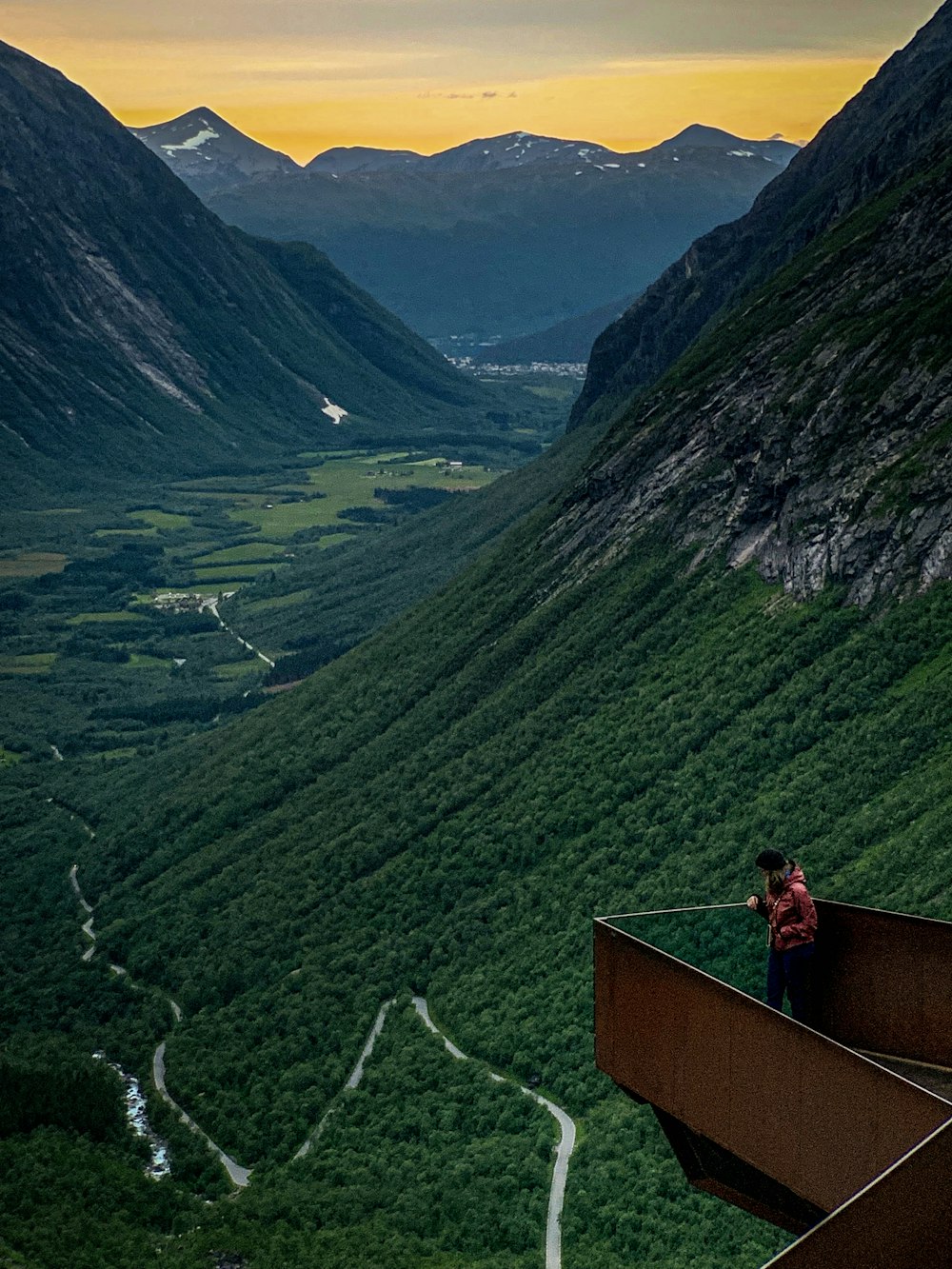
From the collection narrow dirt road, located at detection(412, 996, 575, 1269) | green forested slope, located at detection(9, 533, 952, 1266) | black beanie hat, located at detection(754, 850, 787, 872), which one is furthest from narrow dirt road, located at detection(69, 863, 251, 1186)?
black beanie hat, located at detection(754, 850, 787, 872)

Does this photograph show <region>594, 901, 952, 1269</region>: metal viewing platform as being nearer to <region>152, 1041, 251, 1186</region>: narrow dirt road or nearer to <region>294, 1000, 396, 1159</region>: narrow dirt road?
<region>152, 1041, 251, 1186</region>: narrow dirt road

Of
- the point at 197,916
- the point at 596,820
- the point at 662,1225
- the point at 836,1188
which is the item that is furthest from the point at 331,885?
the point at 836,1188

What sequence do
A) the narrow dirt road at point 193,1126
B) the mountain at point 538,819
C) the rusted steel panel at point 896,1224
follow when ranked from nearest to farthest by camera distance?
the rusted steel panel at point 896,1224
the mountain at point 538,819
the narrow dirt road at point 193,1126

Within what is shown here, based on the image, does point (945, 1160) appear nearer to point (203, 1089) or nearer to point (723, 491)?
point (203, 1089)

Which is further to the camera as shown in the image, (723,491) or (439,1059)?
(723,491)

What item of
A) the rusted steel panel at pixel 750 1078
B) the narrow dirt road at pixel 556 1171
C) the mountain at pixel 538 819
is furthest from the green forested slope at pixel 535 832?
the rusted steel panel at pixel 750 1078

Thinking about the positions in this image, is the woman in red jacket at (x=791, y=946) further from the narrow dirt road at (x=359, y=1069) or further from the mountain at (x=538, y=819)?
the narrow dirt road at (x=359, y=1069)

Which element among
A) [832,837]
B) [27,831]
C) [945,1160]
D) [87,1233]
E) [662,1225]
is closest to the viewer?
[945,1160]

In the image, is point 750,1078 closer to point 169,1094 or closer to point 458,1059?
point 458,1059
